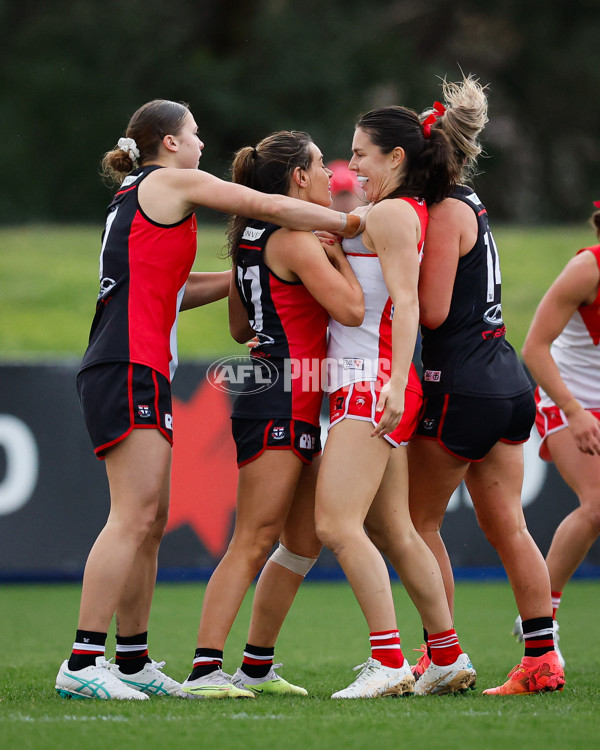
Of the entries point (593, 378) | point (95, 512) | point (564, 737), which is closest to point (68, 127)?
point (95, 512)

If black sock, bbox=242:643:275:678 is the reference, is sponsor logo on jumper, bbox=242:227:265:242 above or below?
above

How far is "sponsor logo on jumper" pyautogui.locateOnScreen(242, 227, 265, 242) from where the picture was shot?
435 centimetres

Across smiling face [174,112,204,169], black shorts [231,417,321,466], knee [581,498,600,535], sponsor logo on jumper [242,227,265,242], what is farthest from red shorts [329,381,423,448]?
knee [581,498,600,535]

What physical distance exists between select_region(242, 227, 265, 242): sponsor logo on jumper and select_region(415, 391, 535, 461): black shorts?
946 mm

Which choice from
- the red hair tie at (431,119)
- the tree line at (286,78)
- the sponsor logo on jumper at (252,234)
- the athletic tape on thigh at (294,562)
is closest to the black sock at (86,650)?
the athletic tape on thigh at (294,562)

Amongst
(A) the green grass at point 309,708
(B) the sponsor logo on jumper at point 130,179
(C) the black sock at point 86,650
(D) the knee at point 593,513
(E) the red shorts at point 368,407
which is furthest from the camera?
(D) the knee at point 593,513

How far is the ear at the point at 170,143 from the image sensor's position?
4.46 m

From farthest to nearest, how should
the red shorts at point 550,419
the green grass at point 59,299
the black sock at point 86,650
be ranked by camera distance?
the green grass at point 59,299
the red shorts at point 550,419
the black sock at point 86,650

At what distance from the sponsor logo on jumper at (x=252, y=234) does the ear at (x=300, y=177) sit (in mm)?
273

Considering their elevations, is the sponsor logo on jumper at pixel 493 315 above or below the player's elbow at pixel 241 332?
above

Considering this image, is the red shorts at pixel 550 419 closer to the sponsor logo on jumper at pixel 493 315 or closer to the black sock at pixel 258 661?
the sponsor logo on jumper at pixel 493 315

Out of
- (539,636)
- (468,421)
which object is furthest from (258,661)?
(468,421)

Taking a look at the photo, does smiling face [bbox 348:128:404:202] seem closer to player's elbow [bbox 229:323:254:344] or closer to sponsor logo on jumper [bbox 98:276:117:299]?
player's elbow [bbox 229:323:254:344]

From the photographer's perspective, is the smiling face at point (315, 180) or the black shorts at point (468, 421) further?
the smiling face at point (315, 180)
